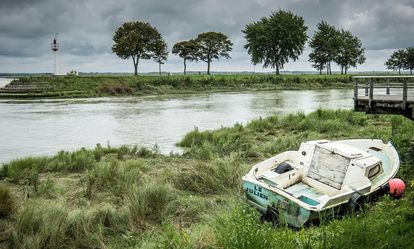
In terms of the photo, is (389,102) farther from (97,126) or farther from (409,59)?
(409,59)

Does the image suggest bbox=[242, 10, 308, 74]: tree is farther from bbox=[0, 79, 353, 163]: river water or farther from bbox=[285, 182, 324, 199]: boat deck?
bbox=[285, 182, 324, 199]: boat deck

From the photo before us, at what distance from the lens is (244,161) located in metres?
15.1

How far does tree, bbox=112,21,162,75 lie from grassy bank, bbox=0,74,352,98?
37.0 feet

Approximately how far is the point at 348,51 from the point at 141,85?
5235 centimetres

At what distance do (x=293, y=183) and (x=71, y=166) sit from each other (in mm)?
7109

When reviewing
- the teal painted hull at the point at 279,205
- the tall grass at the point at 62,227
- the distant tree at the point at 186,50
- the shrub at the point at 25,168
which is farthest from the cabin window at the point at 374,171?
the distant tree at the point at 186,50

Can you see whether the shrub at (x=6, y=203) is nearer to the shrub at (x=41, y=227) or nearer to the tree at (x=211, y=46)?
the shrub at (x=41, y=227)

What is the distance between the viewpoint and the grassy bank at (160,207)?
7202 mm

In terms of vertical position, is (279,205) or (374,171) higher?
(374,171)

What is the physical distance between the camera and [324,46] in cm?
8969

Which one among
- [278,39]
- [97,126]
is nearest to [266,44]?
[278,39]

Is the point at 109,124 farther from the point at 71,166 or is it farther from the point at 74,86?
the point at 74,86

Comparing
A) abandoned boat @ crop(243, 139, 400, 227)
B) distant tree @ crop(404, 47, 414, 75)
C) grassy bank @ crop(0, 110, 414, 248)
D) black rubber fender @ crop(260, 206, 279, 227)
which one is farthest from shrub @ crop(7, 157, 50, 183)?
distant tree @ crop(404, 47, 414, 75)

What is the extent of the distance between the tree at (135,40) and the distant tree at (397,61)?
60.7m
